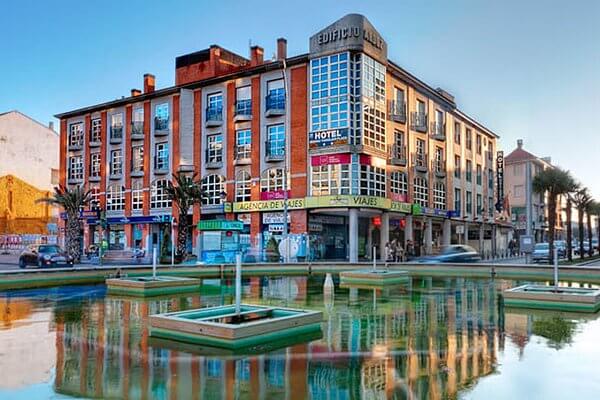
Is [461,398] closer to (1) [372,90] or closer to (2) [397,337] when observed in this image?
(2) [397,337]

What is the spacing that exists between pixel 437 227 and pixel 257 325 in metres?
41.0

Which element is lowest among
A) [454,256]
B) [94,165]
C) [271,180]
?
[454,256]

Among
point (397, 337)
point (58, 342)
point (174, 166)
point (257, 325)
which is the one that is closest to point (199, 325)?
point (257, 325)

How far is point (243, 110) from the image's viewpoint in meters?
39.3

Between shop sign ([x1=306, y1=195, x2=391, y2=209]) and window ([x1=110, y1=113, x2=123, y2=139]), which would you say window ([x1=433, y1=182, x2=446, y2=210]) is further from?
window ([x1=110, y1=113, x2=123, y2=139])

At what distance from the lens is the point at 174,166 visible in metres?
43.7

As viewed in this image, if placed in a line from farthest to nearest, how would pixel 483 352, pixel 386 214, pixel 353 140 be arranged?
pixel 386 214 → pixel 353 140 → pixel 483 352

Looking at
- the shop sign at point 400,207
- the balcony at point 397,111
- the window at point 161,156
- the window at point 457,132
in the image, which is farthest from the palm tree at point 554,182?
the window at point 161,156

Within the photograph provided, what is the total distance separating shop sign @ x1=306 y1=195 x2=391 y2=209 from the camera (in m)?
33.8

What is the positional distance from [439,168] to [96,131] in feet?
106

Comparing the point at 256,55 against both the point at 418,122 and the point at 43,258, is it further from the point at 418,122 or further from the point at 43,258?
the point at 43,258

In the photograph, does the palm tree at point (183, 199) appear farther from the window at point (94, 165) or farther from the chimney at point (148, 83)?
the window at point (94, 165)

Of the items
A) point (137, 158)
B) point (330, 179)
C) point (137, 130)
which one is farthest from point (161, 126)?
point (330, 179)

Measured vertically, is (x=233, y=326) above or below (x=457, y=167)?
below
